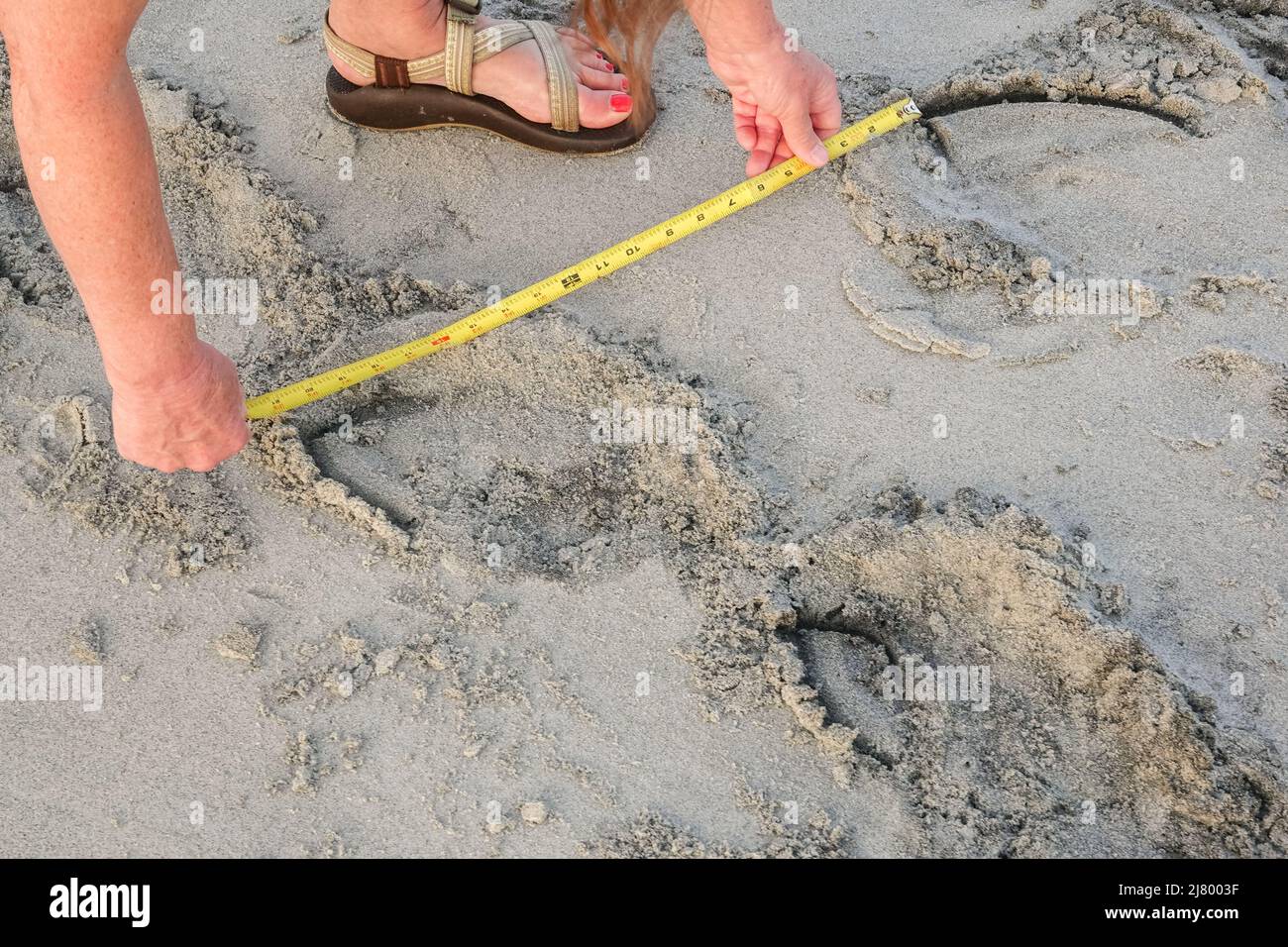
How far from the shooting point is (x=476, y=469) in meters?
2.81

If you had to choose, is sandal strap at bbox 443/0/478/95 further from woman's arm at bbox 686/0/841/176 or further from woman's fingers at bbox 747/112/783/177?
woman's fingers at bbox 747/112/783/177

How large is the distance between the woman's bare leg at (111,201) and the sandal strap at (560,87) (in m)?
1.38

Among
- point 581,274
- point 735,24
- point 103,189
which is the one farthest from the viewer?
point 581,274

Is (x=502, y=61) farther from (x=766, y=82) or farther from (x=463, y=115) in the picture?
(x=766, y=82)

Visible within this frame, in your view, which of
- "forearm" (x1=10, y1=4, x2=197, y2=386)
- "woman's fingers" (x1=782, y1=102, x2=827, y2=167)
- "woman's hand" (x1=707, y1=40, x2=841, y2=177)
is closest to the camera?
"forearm" (x1=10, y1=4, x2=197, y2=386)

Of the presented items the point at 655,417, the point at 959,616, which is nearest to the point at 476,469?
the point at 655,417

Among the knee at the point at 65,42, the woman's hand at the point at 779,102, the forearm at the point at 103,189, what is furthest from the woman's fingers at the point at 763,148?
the knee at the point at 65,42

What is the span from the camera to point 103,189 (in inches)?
81.4

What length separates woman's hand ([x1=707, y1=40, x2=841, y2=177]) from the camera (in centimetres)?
298

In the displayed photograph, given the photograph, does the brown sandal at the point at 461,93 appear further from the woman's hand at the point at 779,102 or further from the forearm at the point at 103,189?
the forearm at the point at 103,189

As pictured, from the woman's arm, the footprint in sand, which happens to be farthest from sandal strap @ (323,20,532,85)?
the footprint in sand

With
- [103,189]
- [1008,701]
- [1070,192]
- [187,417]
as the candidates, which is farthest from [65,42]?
[1070,192]

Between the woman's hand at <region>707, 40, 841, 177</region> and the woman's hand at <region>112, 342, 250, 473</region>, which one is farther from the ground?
the woman's hand at <region>707, 40, 841, 177</region>

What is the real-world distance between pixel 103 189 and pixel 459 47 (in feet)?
4.97
